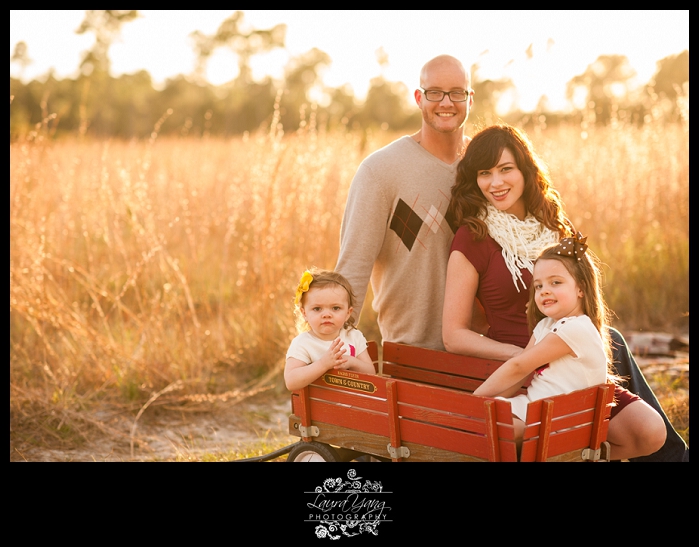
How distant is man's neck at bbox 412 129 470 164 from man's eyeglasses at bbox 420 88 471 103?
6.2 inches

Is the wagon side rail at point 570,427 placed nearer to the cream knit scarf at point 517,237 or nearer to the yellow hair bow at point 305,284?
the cream knit scarf at point 517,237

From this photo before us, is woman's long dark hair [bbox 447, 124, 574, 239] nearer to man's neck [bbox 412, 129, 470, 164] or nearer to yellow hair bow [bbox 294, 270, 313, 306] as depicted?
man's neck [bbox 412, 129, 470, 164]

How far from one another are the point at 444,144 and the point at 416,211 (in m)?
0.33

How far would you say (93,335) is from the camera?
4.27m

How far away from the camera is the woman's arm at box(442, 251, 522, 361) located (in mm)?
2875

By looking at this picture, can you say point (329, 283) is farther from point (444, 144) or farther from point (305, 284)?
point (444, 144)

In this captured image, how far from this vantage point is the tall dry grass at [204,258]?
4.27 meters

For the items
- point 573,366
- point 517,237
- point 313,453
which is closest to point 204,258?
point 313,453

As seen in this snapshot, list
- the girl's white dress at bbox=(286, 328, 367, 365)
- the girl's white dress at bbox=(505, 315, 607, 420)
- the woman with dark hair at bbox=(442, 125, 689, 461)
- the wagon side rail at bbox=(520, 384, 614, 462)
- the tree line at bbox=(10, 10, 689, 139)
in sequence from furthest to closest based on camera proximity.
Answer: the tree line at bbox=(10, 10, 689, 139)
the woman with dark hair at bbox=(442, 125, 689, 461)
the girl's white dress at bbox=(286, 328, 367, 365)
the girl's white dress at bbox=(505, 315, 607, 420)
the wagon side rail at bbox=(520, 384, 614, 462)

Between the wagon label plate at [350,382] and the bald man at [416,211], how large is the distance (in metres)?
0.47

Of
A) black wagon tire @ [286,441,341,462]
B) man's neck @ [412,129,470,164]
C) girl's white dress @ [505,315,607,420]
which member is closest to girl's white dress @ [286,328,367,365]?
black wagon tire @ [286,441,341,462]

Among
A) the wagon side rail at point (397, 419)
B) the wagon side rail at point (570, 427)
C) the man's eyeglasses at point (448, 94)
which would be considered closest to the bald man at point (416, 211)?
the man's eyeglasses at point (448, 94)

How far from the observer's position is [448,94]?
3125 mm

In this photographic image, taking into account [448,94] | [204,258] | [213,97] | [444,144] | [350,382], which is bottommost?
[350,382]
